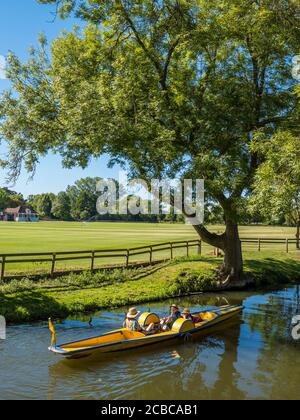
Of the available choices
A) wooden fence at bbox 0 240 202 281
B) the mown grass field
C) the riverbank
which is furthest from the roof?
the riverbank

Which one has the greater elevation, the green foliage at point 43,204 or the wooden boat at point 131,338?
the green foliage at point 43,204

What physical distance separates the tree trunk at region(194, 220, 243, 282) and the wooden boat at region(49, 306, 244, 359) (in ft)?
28.1

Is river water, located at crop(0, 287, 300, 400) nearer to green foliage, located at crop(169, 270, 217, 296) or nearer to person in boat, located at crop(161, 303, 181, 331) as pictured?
person in boat, located at crop(161, 303, 181, 331)

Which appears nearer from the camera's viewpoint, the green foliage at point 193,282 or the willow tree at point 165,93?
the willow tree at point 165,93

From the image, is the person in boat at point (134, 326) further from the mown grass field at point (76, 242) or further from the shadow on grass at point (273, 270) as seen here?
the shadow on grass at point (273, 270)

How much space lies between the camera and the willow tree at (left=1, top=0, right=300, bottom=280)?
19.3m

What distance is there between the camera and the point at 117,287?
2080 centimetres

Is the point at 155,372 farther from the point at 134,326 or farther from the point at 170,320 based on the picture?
the point at 170,320

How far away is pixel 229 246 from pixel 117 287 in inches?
294

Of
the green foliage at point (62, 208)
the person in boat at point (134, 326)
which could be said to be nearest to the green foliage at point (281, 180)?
the person in boat at point (134, 326)

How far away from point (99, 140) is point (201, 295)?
33.0ft

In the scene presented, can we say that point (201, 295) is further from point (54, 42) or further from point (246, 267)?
point (54, 42)

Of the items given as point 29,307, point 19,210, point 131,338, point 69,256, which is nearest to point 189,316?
point 131,338

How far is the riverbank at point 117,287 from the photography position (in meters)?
16.2
